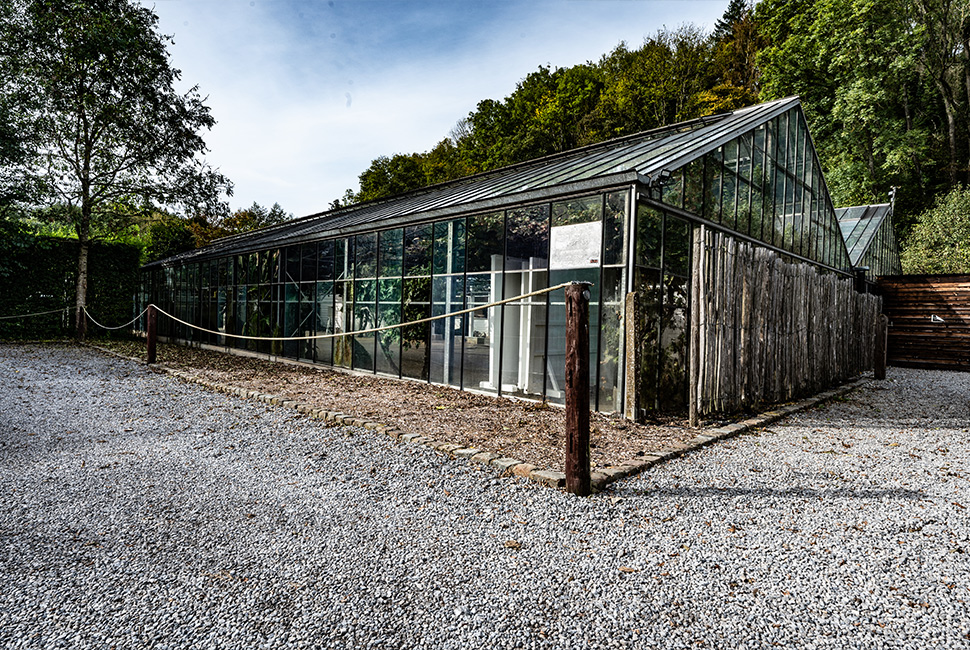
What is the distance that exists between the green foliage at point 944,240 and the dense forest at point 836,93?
5 centimetres

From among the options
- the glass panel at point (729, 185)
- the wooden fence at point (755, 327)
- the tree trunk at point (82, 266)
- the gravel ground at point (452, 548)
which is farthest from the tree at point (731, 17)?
the gravel ground at point (452, 548)

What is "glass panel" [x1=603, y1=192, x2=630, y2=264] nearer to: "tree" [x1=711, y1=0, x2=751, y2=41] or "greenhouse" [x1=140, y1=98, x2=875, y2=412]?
"greenhouse" [x1=140, y1=98, x2=875, y2=412]

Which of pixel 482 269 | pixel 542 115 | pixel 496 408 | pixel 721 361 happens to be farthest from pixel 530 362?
pixel 542 115

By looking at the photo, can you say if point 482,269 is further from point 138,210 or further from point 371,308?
point 138,210

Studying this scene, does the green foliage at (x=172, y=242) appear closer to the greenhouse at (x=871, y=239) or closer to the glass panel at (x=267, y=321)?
the glass panel at (x=267, y=321)

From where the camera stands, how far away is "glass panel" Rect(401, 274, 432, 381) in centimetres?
945

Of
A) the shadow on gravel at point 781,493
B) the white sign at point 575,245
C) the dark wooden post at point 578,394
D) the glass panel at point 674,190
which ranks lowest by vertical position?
the shadow on gravel at point 781,493

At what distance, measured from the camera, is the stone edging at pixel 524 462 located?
14.0 feet

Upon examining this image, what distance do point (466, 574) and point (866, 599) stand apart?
201cm

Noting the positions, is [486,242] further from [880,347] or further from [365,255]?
[880,347]

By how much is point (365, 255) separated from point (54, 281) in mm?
13728

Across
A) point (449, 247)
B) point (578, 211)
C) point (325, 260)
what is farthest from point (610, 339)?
point (325, 260)

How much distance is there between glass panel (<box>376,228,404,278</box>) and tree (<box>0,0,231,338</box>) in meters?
12.4

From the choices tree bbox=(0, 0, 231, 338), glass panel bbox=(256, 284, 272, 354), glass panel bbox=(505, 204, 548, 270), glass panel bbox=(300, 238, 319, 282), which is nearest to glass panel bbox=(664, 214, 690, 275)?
glass panel bbox=(505, 204, 548, 270)
